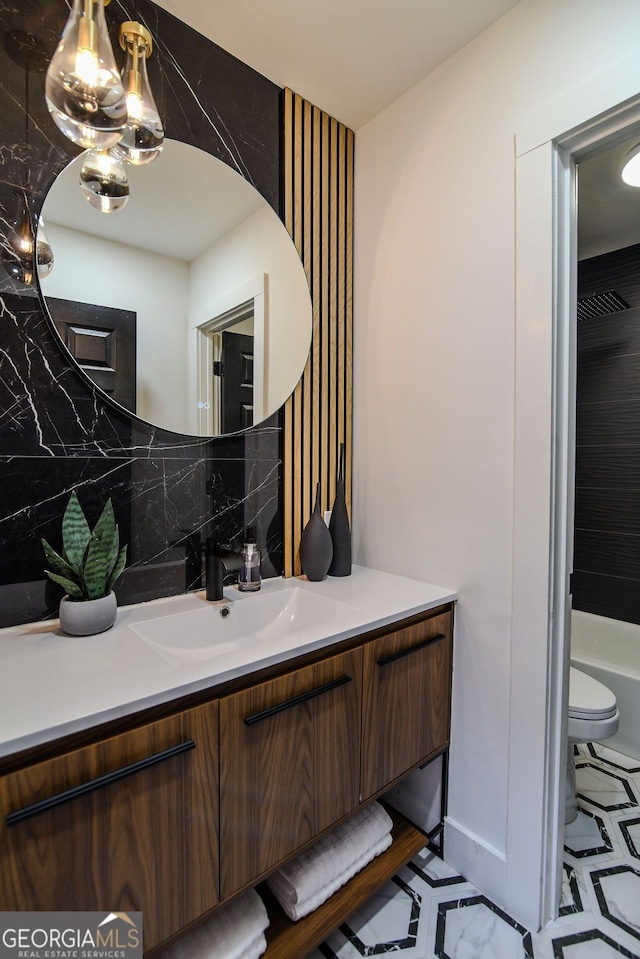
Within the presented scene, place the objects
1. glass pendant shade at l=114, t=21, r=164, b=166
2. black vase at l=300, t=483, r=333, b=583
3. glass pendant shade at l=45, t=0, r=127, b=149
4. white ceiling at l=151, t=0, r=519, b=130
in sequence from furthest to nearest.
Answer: black vase at l=300, t=483, r=333, b=583 < white ceiling at l=151, t=0, r=519, b=130 < glass pendant shade at l=114, t=21, r=164, b=166 < glass pendant shade at l=45, t=0, r=127, b=149

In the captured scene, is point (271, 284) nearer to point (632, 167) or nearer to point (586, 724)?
point (632, 167)

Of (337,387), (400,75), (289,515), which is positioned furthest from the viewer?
(337,387)

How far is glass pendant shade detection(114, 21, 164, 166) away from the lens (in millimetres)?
1109

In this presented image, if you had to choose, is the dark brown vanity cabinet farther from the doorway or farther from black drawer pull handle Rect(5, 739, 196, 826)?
the doorway

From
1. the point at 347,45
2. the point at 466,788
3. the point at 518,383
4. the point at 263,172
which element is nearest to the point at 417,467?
the point at 518,383

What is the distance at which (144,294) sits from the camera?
1.34 metres

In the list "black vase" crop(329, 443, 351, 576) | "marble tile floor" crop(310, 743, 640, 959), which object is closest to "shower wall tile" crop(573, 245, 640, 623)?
"marble tile floor" crop(310, 743, 640, 959)

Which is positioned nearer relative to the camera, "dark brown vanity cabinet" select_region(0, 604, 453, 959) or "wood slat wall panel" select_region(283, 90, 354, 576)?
"dark brown vanity cabinet" select_region(0, 604, 453, 959)

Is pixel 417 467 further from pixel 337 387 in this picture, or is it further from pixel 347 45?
pixel 347 45

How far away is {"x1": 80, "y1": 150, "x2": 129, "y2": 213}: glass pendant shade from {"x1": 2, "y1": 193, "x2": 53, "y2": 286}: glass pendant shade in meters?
0.17

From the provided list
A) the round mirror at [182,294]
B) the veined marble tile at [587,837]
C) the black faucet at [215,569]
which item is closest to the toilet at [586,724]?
the veined marble tile at [587,837]

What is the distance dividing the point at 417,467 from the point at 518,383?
44 cm

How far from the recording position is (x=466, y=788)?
143 cm

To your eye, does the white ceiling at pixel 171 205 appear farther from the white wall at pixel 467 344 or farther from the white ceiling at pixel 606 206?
the white ceiling at pixel 606 206
